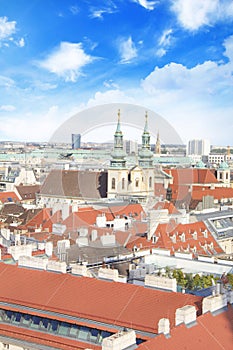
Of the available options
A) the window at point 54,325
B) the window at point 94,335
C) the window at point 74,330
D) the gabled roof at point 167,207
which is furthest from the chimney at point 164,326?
the gabled roof at point 167,207

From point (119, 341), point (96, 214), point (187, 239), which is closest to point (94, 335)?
point (119, 341)

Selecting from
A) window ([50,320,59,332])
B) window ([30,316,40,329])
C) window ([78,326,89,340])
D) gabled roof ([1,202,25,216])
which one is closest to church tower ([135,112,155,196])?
gabled roof ([1,202,25,216])

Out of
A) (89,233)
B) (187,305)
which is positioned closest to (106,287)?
(187,305)

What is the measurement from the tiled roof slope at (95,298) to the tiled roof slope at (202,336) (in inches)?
35.1

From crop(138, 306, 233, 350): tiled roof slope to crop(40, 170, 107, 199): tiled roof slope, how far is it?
66.8m

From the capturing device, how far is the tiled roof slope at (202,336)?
16094mm

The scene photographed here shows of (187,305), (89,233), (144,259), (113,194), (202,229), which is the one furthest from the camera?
(113,194)

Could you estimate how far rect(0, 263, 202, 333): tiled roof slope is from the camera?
18859 millimetres

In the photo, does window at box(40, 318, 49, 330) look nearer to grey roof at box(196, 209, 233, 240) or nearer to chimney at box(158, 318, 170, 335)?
chimney at box(158, 318, 170, 335)

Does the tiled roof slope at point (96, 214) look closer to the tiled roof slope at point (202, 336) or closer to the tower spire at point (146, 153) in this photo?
the tower spire at point (146, 153)

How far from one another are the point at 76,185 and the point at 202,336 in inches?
2831

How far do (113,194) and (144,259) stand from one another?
160ft

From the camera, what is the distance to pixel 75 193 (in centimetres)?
8725

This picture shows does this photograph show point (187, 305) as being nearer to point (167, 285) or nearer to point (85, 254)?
point (167, 285)
